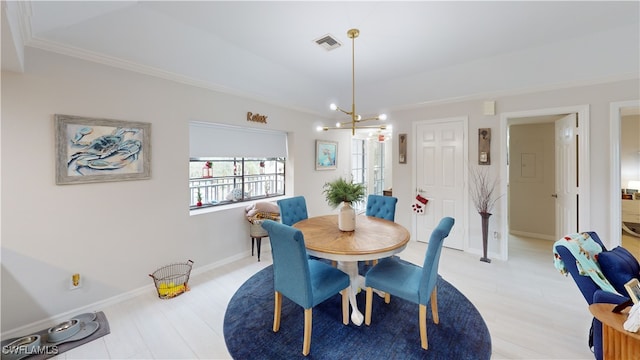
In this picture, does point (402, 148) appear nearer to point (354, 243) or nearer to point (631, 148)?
point (354, 243)

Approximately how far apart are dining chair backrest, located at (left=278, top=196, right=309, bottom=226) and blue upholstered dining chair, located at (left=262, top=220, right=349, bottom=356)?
1.09 metres

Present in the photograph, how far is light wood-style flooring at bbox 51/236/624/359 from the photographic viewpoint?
196 centimetres

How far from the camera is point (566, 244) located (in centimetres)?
181

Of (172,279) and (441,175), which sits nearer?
(172,279)

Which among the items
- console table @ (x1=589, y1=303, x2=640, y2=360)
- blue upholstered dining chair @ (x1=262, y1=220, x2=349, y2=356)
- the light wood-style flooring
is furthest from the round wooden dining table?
console table @ (x1=589, y1=303, x2=640, y2=360)

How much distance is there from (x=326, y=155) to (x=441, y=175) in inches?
84.4

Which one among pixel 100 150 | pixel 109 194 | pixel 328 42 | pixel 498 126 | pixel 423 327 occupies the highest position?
pixel 328 42

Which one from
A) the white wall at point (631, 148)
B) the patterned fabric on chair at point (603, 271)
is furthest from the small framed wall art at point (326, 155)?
the white wall at point (631, 148)

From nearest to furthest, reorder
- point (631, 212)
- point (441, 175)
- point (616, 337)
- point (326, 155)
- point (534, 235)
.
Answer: point (616, 337)
point (441, 175)
point (631, 212)
point (534, 235)
point (326, 155)

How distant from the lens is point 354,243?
7.29ft

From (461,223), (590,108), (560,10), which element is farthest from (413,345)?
(590,108)

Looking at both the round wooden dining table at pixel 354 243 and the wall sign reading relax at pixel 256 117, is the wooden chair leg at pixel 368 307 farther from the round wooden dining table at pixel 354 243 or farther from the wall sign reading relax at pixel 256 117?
Answer: the wall sign reading relax at pixel 256 117

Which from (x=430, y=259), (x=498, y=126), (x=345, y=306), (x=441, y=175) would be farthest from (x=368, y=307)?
(x=498, y=126)

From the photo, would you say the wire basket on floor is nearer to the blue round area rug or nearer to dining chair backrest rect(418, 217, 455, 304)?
the blue round area rug
